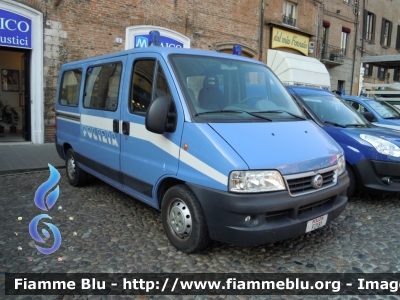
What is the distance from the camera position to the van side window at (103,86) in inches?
176

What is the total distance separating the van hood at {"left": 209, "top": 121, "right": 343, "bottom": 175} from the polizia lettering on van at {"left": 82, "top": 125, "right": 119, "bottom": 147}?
1.72 meters

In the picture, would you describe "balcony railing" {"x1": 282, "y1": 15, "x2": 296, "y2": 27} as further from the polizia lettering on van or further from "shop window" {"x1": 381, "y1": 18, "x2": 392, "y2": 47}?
the polizia lettering on van

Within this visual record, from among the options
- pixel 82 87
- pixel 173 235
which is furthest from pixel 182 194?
pixel 82 87

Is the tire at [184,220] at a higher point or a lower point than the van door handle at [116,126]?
lower

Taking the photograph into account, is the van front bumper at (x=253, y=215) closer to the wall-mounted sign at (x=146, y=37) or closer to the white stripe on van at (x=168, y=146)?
the white stripe on van at (x=168, y=146)

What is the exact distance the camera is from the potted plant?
477 inches

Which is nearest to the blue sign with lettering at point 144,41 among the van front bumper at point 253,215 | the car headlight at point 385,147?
the car headlight at point 385,147

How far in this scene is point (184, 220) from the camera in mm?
3396

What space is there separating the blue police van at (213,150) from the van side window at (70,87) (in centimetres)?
100

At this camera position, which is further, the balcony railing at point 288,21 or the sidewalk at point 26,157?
the balcony railing at point 288,21

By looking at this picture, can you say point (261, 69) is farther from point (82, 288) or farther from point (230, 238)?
point (82, 288)

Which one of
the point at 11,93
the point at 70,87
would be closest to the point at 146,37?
the point at 11,93

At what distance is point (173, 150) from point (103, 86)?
6.26 feet

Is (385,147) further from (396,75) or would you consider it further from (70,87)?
(396,75)
